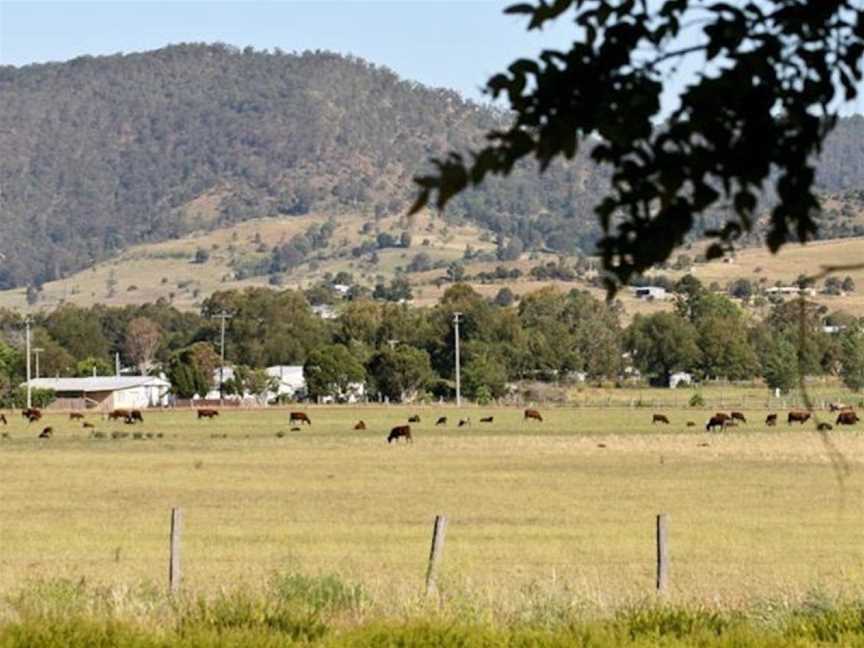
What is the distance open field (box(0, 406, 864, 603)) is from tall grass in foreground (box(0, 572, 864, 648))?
1.75 m

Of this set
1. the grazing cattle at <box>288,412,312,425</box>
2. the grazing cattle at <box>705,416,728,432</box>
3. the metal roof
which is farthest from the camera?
the metal roof

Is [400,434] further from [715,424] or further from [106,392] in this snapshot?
[106,392]

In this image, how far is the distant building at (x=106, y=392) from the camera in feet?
541

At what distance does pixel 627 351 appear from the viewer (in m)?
195

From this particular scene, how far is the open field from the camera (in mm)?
25625

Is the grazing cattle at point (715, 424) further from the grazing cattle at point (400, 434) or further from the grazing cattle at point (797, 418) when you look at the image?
the grazing cattle at point (400, 434)

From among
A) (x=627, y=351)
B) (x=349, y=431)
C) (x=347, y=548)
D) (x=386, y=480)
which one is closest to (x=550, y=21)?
(x=347, y=548)

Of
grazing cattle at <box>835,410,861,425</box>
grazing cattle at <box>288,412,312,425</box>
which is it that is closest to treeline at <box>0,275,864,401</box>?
grazing cattle at <box>288,412,312,425</box>

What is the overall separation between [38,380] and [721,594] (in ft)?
512

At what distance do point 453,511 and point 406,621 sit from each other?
25573mm

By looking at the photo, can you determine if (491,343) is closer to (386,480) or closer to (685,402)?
(685,402)

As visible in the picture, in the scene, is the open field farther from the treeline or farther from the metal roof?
the metal roof

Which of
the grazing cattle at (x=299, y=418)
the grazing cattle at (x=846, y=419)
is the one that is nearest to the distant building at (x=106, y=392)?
the grazing cattle at (x=299, y=418)

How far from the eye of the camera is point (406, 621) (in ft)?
46.0
